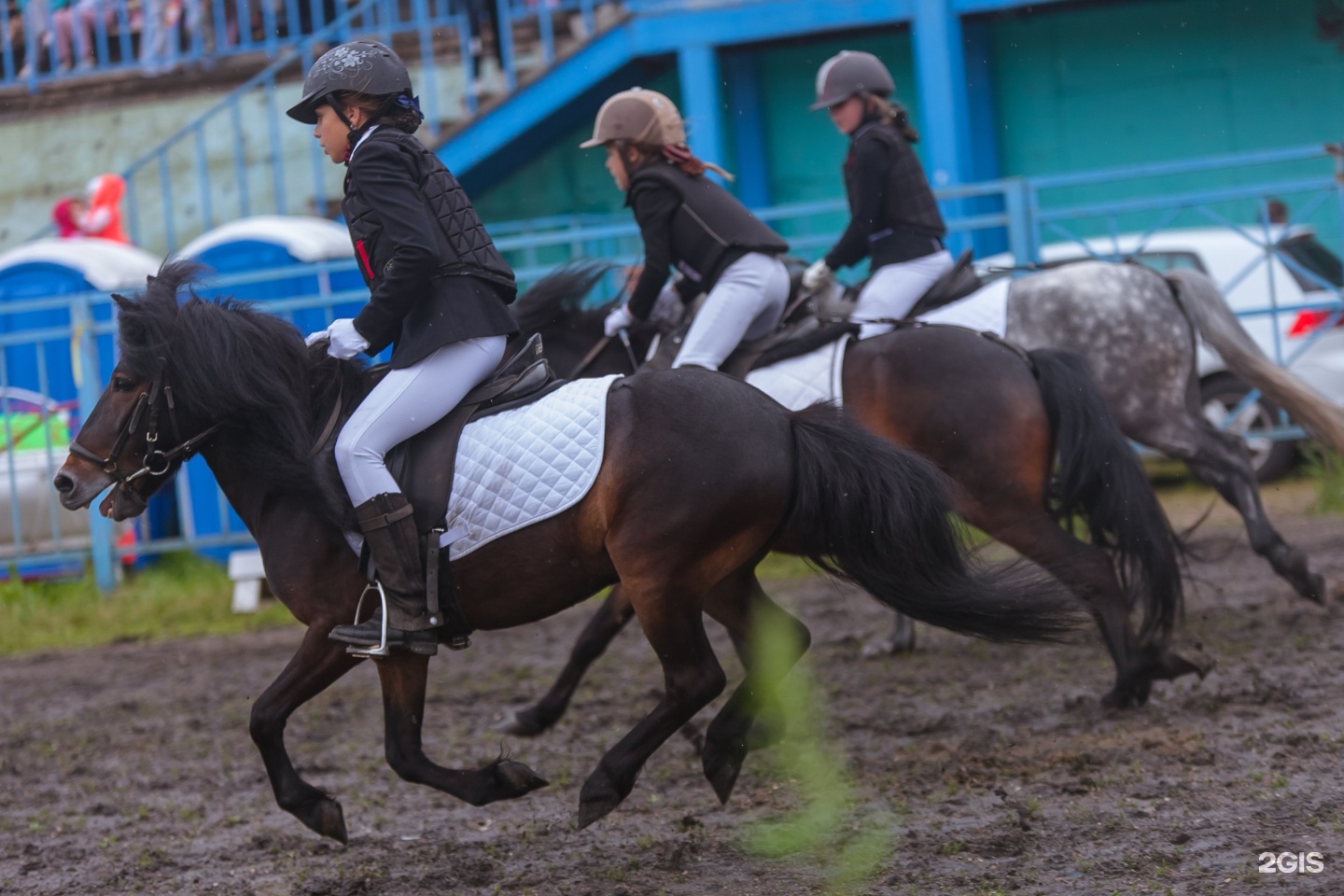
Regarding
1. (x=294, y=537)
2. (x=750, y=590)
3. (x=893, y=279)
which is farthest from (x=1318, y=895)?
(x=893, y=279)

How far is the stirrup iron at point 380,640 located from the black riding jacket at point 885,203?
3135 mm

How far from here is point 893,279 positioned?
6992mm

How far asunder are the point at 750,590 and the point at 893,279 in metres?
2.37

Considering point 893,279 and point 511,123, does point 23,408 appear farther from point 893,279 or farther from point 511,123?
point 893,279

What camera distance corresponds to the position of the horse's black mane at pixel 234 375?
458 centimetres

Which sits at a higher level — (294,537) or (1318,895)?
(294,537)

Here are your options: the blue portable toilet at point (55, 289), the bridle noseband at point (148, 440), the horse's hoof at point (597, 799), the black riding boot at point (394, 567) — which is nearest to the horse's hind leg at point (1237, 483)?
the horse's hoof at point (597, 799)

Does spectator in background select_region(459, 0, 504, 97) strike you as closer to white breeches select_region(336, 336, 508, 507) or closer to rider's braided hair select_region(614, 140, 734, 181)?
rider's braided hair select_region(614, 140, 734, 181)

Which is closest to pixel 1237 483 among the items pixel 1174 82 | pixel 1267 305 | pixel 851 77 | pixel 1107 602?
pixel 1107 602

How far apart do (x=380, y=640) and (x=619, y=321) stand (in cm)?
235

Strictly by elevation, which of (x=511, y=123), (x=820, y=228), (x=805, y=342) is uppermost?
(x=511, y=123)

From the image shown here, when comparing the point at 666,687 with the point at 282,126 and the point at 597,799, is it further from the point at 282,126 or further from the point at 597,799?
the point at 282,126

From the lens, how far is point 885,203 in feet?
22.8

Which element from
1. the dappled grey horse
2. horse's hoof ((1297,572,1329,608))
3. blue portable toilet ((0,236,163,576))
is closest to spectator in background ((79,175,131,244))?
blue portable toilet ((0,236,163,576))
